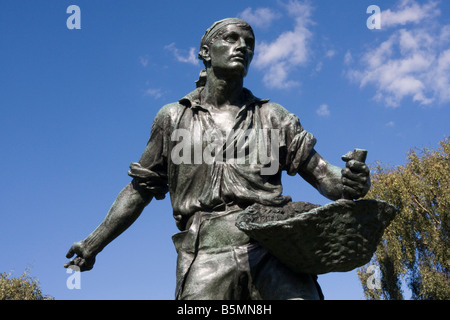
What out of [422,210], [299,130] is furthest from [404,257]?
[299,130]

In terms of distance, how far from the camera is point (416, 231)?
21.8m

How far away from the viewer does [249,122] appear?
5090 mm

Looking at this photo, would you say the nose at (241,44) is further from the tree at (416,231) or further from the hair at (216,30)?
the tree at (416,231)

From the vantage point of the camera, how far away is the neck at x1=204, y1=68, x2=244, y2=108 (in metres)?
5.26

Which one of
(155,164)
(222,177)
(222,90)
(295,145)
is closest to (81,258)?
(155,164)

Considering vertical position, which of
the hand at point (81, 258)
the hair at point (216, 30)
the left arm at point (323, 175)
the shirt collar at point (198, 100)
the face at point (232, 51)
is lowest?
the hand at point (81, 258)

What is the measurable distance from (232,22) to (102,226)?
221 cm

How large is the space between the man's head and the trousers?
4.45ft

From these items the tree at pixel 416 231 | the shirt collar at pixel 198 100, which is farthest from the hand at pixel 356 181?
the tree at pixel 416 231

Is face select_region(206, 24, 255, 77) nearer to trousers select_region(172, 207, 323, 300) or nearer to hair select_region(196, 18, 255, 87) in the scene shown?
hair select_region(196, 18, 255, 87)

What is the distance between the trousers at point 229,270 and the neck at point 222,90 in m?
1.12

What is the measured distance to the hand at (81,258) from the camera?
5.24 metres

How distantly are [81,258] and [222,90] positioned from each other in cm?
201

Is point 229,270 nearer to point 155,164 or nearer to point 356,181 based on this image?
point 356,181
